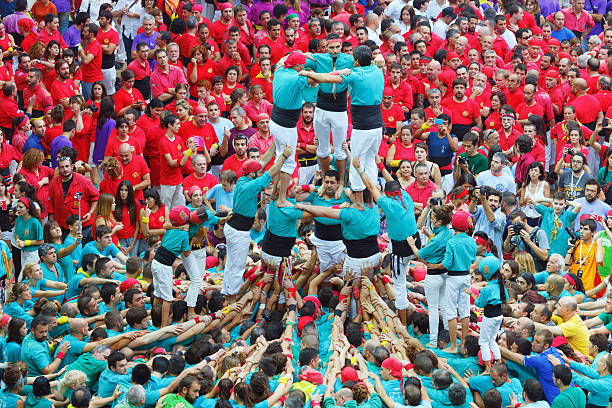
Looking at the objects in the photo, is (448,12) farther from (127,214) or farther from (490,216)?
(127,214)

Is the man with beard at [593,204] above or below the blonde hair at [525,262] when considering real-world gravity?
above

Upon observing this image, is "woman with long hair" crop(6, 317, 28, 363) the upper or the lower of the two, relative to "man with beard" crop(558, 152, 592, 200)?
lower

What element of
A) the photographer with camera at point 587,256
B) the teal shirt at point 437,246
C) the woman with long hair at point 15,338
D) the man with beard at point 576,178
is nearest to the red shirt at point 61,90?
the woman with long hair at point 15,338

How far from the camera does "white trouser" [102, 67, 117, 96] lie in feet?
62.0

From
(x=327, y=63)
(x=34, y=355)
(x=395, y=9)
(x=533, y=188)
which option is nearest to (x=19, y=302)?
(x=34, y=355)

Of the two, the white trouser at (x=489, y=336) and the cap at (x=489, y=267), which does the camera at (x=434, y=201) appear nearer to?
the cap at (x=489, y=267)

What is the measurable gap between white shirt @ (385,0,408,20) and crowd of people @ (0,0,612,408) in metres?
0.56

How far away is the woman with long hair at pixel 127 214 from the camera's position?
15.8 metres

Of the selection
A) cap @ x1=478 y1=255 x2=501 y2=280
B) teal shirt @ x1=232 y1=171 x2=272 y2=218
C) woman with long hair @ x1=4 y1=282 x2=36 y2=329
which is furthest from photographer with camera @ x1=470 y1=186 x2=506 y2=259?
woman with long hair @ x1=4 y1=282 x2=36 y2=329

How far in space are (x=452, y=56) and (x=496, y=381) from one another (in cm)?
901

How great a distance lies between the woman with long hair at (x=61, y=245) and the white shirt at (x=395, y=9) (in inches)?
374

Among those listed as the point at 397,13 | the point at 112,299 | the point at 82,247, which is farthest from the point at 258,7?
the point at 112,299

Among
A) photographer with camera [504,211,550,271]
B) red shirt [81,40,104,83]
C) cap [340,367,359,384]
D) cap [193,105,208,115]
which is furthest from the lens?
red shirt [81,40,104,83]

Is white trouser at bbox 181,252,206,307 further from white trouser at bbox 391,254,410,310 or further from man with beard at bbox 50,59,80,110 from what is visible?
man with beard at bbox 50,59,80,110
